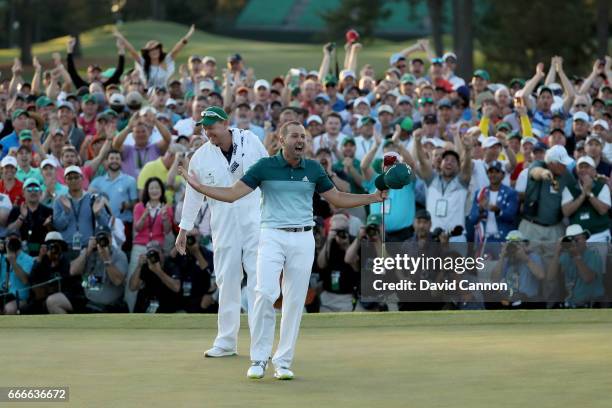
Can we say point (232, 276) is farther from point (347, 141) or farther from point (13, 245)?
point (347, 141)

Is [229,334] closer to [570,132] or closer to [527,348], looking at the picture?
[527,348]

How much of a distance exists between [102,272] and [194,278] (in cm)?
101

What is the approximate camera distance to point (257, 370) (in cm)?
996

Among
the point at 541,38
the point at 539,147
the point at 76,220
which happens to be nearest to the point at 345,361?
the point at 76,220

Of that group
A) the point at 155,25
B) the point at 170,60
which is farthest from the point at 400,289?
the point at 155,25

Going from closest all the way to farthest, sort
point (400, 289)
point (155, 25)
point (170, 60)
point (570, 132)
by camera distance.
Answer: point (400, 289)
point (570, 132)
point (170, 60)
point (155, 25)

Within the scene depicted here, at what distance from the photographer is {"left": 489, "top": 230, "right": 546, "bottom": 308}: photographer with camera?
1542cm

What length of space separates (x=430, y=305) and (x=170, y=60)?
337 inches

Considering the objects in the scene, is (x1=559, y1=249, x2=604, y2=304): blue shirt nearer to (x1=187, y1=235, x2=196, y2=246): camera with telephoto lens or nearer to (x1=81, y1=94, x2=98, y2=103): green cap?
(x1=187, y1=235, x2=196, y2=246): camera with telephoto lens

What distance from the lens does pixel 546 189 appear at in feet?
53.7

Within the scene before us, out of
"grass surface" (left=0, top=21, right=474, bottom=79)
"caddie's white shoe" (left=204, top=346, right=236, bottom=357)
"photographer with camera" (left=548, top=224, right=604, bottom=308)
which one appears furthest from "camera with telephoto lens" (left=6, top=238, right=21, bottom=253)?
"grass surface" (left=0, top=21, right=474, bottom=79)

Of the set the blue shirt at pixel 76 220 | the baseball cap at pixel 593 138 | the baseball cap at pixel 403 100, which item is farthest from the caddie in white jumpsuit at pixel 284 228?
the baseball cap at pixel 403 100

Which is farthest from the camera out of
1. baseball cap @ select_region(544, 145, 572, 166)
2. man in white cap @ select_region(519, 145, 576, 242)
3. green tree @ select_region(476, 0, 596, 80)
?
green tree @ select_region(476, 0, 596, 80)

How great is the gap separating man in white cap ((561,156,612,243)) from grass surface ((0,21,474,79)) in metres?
34.6
